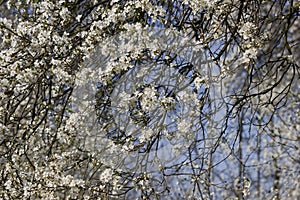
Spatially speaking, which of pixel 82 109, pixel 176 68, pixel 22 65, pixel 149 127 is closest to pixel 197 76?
pixel 176 68

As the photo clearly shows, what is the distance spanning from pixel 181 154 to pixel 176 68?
48cm

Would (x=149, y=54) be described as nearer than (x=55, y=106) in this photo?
Yes

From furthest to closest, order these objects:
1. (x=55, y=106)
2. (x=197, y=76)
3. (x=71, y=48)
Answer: (x=55, y=106) < (x=71, y=48) < (x=197, y=76)

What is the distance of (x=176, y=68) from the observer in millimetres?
2961

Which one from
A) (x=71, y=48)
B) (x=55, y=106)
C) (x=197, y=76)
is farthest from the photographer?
(x=55, y=106)

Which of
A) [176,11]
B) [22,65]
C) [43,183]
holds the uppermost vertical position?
[176,11]

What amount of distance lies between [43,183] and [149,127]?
2.29 feet

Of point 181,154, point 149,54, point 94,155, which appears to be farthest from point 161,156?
point 149,54

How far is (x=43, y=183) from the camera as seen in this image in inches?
120

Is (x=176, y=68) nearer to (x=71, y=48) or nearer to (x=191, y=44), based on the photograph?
(x=191, y=44)

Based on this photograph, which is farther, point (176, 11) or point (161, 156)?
point (176, 11)

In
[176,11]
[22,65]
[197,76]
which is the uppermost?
[176,11]

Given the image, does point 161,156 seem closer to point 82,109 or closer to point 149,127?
point 149,127

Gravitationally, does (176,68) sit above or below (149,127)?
above
